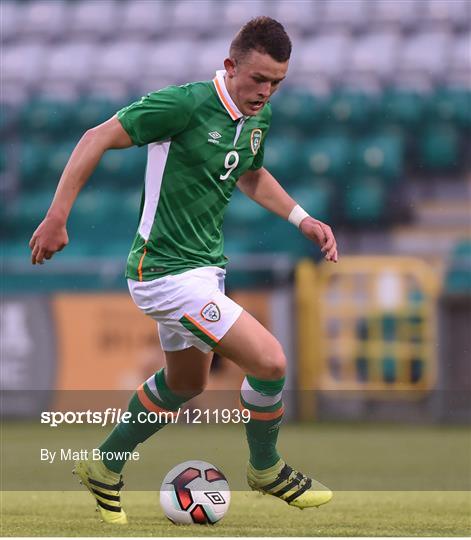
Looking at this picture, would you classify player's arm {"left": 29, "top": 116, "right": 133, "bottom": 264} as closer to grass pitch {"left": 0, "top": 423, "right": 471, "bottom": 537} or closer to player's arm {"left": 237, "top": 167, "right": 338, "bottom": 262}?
player's arm {"left": 237, "top": 167, "right": 338, "bottom": 262}

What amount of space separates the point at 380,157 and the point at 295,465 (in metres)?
4.95

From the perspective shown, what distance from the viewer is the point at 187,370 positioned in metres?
3.80

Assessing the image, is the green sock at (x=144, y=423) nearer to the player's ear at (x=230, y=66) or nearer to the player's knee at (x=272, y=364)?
the player's knee at (x=272, y=364)

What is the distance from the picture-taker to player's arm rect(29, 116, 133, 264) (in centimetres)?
319

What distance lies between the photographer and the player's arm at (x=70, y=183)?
10.5 feet

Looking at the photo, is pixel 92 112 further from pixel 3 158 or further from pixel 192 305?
pixel 192 305

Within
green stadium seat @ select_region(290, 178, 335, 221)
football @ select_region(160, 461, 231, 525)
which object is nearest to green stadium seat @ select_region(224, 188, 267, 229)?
green stadium seat @ select_region(290, 178, 335, 221)

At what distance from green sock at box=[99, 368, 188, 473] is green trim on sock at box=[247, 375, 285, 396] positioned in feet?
0.99

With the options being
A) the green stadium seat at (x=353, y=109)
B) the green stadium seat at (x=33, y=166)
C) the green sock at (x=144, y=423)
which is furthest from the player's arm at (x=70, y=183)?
the green stadium seat at (x=353, y=109)

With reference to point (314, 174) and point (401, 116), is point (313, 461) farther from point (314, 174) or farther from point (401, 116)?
point (401, 116)

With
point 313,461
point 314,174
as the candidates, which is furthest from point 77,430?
point 314,174

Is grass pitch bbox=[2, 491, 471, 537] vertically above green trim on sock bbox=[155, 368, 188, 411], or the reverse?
green trim on sock bbox=[155, 368, 188, 411]

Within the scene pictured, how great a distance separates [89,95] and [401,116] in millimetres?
2869

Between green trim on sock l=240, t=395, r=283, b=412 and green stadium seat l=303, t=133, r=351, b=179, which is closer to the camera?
green trim on sock l=240, t=395, r=283, b=412
